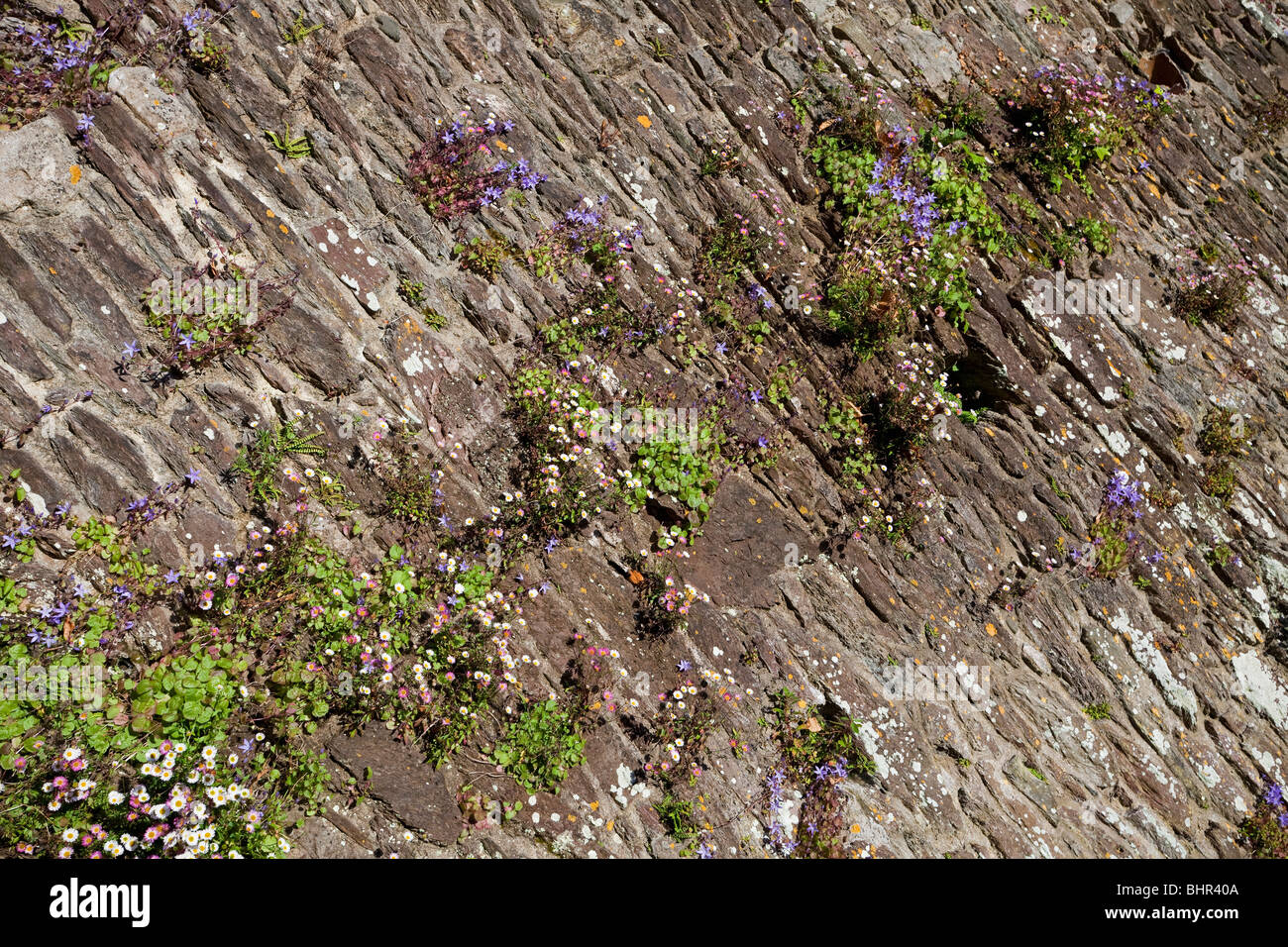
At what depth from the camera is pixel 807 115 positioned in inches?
322

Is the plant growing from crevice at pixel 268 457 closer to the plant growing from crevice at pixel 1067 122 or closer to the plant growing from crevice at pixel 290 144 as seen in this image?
the plant growing from crevice at pixel 290 144

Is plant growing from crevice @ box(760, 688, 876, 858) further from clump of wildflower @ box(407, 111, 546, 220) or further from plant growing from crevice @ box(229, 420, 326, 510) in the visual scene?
clump of wildflower @ box(407, 111, 546, 220)

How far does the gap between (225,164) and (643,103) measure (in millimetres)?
3987

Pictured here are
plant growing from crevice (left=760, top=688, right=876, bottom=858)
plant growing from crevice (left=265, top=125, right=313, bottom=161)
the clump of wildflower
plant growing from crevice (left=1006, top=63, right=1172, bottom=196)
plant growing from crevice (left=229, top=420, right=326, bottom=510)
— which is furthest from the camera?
plant growing from crevice (left=1006, top=63, right=1172, bottom=196)

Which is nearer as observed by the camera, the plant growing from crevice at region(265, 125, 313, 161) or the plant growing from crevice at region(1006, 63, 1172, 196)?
the plant growing from crevice at region(265, 125, 313, 161)

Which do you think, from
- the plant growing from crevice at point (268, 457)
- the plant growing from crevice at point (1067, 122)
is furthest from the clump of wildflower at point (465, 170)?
the plant growing from crevice at point (1067, 122)

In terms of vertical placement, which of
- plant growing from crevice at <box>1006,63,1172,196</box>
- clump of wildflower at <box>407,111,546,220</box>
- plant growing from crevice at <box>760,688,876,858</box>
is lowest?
plant growing from crevice at <box>760,688,876,858</box>

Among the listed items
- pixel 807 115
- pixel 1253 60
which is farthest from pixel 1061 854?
pixel 1253 60

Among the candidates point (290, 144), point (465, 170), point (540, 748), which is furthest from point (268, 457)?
point (465, 170)

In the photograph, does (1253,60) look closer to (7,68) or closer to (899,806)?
(899,806)

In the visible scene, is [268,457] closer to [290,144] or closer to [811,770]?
[290,144]

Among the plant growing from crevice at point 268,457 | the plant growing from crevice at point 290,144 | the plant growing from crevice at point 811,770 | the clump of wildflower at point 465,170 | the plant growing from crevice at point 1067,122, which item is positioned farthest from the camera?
the plant growing from crevice at point 1067,122

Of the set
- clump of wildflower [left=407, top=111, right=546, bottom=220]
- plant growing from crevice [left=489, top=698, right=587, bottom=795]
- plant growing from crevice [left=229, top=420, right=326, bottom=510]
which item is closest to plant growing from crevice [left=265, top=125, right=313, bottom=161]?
clump of wildflower [left=407, top=111, right=546, bottom=220]

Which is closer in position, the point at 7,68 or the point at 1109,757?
the point at 7,68
